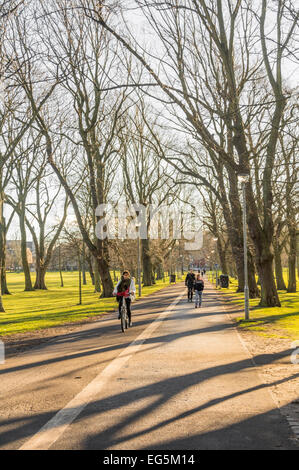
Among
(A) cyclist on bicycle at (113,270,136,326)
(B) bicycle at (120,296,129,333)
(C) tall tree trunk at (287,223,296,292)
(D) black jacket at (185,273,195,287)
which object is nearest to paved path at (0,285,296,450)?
(B) bicycle at (120,296,129,333)

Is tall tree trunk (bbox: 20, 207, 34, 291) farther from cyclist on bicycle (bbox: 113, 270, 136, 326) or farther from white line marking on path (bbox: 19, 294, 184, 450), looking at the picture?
white line marking on path (bbox: 19, 294, 184, 450)

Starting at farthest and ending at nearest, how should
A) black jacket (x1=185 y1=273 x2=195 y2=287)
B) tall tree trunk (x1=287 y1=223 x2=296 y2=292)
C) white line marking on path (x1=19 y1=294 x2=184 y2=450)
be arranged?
tall tree trunk (x1=287 y1=223 x2=296 y2=292) < black jacket (x1=185 y1=273 x2=195 y2=287) < white line marking on path (x1=19 y1=294 x2=184 y2=450)

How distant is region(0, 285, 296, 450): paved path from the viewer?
4.83 meters

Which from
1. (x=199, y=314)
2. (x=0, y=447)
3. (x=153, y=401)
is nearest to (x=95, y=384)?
(x=153, y=401)

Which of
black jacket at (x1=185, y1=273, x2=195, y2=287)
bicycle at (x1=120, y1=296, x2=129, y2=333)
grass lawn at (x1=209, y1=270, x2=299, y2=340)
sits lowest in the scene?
grass lawn at (x1=209, y1=270, x2=299, y2=340)

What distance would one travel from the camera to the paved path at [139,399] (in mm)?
4828

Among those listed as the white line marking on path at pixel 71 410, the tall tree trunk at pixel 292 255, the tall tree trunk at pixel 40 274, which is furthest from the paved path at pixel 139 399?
the tall tree trunk at pixel 40 274

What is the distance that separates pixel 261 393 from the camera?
6766 mm

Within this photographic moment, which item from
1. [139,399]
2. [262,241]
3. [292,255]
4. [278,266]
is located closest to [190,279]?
[262,241]

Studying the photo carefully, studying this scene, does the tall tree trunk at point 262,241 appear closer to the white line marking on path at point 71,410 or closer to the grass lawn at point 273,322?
the grass lawn at point 273,322

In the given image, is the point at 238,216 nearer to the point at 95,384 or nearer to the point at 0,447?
the point at 95,384

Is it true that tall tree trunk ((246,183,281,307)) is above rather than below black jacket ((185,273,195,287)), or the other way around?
above

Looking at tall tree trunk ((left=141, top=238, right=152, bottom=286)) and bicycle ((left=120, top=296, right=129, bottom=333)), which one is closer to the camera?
bicycle ((left=120, top=296, right=129, bottom=333))

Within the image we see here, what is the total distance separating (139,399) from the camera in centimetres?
640
